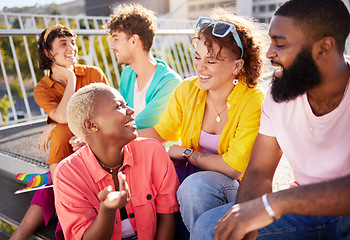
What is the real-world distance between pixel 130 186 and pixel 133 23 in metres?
1.66

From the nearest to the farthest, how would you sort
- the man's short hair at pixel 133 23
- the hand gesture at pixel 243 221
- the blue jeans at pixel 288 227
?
the hand gesture at pixel 243 221
the blue jeans at pixel 288 227
the man's short hair at pixel 133 23

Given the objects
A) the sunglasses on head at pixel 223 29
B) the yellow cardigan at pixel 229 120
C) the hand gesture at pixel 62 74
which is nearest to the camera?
the yellow cardigan at pixel 229 120

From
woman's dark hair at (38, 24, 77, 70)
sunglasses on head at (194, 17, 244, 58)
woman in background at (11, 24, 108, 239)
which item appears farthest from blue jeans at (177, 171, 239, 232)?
woman's dark hair at (38, 24, 77, 70)

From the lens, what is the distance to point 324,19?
1438 mm

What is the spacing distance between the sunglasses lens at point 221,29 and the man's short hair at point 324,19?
22.9 inches

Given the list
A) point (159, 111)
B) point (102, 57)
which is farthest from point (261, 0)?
point (159, 111)

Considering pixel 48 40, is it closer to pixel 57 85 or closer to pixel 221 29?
pixel 57 85

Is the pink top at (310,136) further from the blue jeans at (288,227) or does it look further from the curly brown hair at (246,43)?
the curly brown hair at (246,43)

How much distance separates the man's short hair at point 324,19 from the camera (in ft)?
4.73

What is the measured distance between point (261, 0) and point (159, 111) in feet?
84.3

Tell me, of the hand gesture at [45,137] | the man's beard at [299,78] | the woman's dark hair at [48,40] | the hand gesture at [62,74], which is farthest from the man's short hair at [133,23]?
the man's beard at [299,78]

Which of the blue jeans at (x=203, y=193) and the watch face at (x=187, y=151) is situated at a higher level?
the watch face at (x=187, y=151)

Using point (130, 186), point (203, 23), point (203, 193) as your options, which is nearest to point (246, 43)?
point (203, 23)

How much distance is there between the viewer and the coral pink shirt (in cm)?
166
